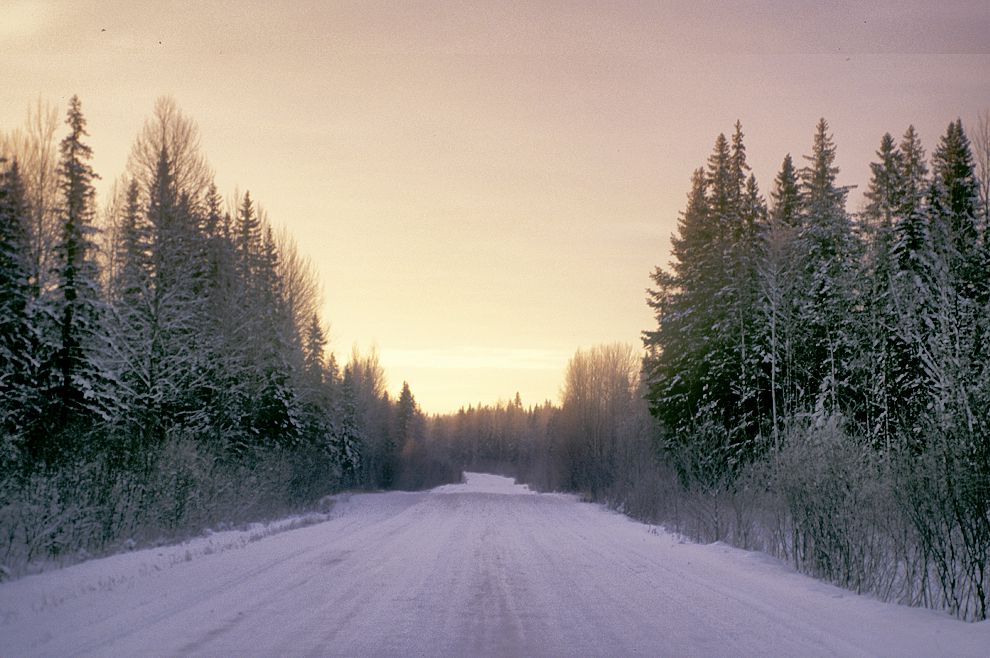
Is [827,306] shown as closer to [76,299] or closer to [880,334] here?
[880,334]

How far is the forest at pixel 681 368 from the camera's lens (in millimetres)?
11703

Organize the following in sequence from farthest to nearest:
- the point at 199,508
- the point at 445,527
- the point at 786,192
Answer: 1. the point at 786,192
2. the point at 445,527
3. the point at 199,508

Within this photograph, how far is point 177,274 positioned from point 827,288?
27.7 m

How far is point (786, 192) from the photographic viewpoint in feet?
135

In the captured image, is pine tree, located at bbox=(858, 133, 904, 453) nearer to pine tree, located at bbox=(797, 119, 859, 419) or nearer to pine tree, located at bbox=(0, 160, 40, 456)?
pine tree, located at bbox=(797, 119, 859, 419)

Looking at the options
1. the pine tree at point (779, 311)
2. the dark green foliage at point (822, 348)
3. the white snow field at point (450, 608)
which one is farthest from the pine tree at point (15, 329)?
the pine tree at point (779, 311)

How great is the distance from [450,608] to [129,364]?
1771 centimetres

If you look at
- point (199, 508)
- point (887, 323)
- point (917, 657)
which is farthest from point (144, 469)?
point (887, 323)

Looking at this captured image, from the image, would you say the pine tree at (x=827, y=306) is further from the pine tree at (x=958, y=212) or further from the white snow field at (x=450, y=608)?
the white snow field at (x=450, y=608)

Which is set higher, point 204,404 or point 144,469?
point 204,404

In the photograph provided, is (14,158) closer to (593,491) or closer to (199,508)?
(199,508)

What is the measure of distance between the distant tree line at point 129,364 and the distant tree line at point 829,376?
1357 cm

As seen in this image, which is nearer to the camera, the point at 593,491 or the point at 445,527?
the point at 445,527

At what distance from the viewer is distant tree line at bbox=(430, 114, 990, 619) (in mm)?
10062
